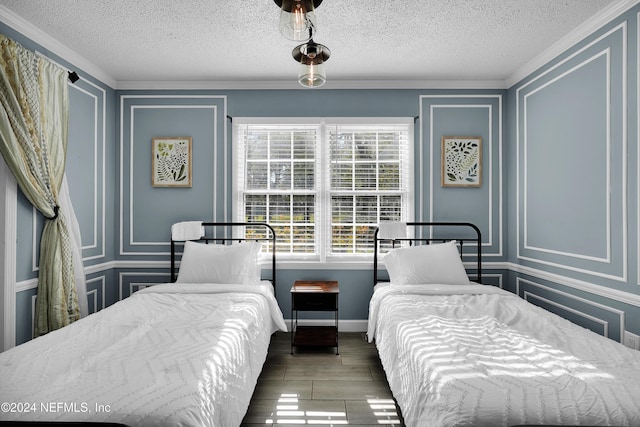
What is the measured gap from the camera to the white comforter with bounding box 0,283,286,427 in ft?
4.24

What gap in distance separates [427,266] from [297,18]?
96.6 inches

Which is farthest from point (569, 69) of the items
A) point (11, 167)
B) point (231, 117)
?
point (11, 167)

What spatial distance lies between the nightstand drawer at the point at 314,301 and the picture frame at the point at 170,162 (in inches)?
68.0

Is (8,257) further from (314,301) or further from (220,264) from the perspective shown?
(314,301)

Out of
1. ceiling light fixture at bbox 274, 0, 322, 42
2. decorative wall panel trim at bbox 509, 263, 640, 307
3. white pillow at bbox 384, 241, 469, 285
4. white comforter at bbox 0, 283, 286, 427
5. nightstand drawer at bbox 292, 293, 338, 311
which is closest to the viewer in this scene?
white comforter at bbox 0, 283, 286, 427

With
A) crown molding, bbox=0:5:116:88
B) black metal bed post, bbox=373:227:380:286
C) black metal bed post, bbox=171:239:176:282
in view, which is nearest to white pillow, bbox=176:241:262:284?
black metal bed post, bbox=171:239:176:282

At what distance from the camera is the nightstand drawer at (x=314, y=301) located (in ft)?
11.1

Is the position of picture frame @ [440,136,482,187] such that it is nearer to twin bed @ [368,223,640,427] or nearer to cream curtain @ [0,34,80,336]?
twin bed @ [368,223,640,427]

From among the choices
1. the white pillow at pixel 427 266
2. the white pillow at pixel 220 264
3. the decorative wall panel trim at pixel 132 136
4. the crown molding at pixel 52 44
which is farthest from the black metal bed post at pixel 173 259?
the white pillow at pixel 427 266

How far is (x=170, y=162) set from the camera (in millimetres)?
3906

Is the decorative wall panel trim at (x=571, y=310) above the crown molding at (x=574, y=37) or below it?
below

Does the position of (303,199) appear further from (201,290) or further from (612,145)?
(612,145)

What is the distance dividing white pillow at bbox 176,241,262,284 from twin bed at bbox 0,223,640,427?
0.21 metres

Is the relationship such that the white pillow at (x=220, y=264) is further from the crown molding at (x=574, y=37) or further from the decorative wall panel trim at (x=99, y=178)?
the crown molding at (x=574, y=37)
